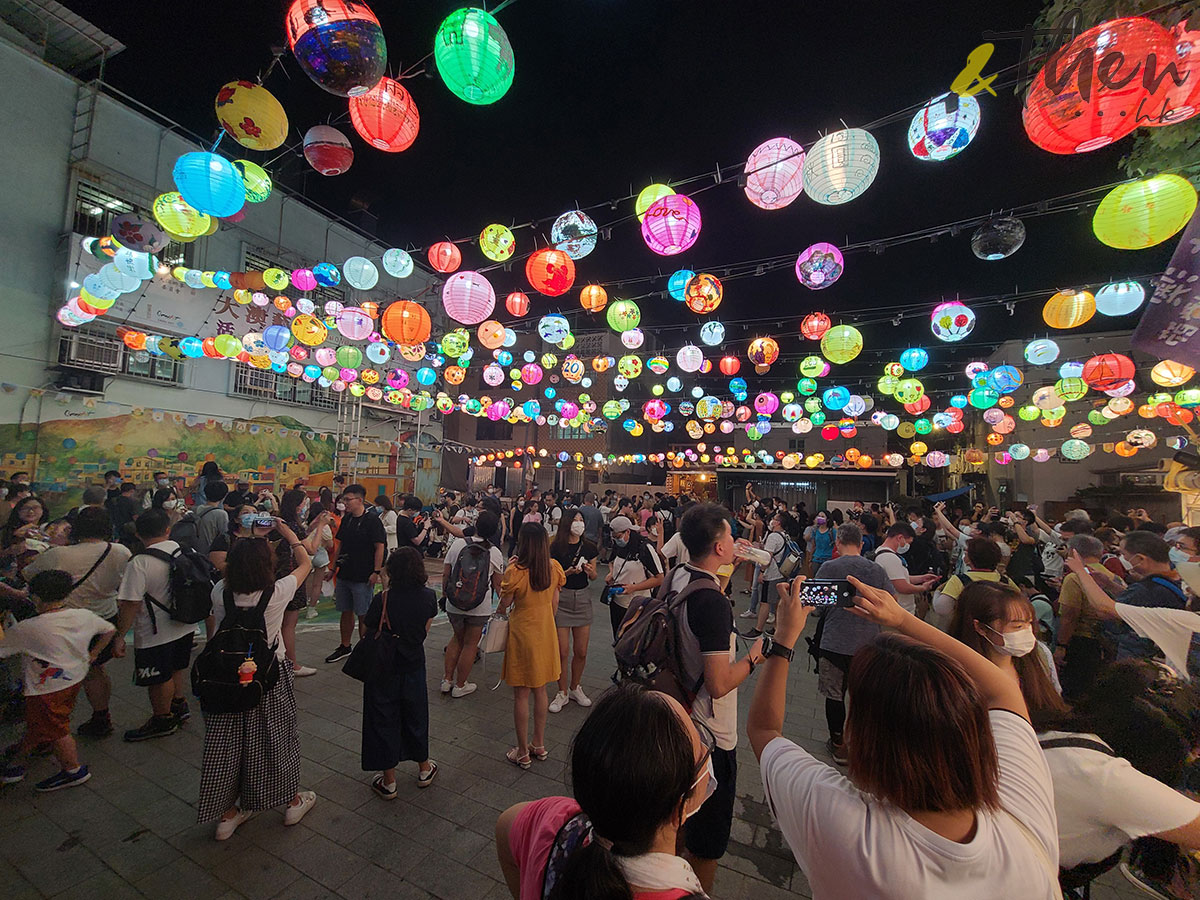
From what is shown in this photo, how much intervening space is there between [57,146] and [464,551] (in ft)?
47.3

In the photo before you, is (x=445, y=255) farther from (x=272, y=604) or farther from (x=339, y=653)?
(x=272, y=604)

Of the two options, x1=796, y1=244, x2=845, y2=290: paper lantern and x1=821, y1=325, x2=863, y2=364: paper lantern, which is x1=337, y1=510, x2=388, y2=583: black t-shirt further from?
x1=821, y1=325, x2=863, y2=364: paper lantern

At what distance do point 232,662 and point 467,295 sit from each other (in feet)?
15.9

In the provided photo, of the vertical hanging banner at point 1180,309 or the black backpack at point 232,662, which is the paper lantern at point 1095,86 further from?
the black backpack at point 232,662

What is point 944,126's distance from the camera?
3852mm

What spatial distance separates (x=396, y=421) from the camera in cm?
2012

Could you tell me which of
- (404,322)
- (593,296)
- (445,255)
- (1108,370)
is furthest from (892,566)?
(404,322)

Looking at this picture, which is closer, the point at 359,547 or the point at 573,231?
the point at 359,547

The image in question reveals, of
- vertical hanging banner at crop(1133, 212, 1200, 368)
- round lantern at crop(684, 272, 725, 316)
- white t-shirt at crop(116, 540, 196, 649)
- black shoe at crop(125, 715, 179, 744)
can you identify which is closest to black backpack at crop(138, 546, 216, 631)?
white t-shirt at crop(116, 540, 196, 649)

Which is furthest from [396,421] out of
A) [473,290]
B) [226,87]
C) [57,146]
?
[226,87]

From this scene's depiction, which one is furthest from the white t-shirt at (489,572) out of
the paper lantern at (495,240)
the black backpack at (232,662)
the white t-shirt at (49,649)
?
the paper lantern at (495,240)

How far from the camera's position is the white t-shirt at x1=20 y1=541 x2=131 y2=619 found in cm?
348

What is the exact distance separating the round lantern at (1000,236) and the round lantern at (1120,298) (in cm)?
149

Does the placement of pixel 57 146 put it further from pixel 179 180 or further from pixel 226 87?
pixel 226 87
